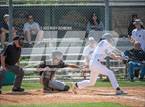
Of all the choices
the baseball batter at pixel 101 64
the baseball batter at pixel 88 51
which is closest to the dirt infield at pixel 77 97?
the baseball batter at pixel 101 64

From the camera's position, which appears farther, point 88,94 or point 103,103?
point 88,94

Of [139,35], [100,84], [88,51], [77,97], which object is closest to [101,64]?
[77,97]

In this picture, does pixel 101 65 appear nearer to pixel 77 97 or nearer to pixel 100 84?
pixel 77 97

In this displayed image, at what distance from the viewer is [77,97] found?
14.1m

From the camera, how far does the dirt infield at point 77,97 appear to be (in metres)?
13.3

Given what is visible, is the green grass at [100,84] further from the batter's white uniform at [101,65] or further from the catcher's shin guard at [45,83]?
the batter's white uniform at [101,65]

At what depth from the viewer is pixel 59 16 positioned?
821 inches

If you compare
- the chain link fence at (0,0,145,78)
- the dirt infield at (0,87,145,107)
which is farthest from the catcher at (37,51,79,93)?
the chain link fence at (0,0,145,78)

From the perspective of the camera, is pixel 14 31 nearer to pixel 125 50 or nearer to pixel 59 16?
pixel 59 16

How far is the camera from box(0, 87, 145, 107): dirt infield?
43.5 feet

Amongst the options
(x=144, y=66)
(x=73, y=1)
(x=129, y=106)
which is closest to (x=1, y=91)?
(x=129, y=106)

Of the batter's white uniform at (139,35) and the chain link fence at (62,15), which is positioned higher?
the chain link fence at (62,15)

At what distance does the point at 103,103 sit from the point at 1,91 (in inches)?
151

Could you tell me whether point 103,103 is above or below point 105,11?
below
